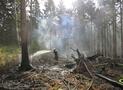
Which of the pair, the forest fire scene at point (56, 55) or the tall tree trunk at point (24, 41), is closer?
the forest fire scene at point (56, 55)

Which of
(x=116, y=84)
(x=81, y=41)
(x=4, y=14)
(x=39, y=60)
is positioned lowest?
(x=81, y=41)

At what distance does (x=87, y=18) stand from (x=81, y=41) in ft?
60.3

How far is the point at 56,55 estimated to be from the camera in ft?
75.4

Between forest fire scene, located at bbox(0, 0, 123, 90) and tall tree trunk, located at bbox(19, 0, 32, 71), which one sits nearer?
forest fire scene, located at bbox(0, 0, 123, 90)

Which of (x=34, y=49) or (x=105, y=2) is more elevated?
(x=105, y=2)

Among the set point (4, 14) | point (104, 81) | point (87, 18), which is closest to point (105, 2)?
point (87, 18)

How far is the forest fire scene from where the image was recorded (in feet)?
35.7

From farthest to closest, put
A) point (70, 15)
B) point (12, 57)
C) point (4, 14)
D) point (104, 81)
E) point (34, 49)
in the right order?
point (70, 15), point (34, 49), point (4, 14), point (12, 57), point (104, 81)

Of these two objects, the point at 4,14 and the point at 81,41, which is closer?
the point at 4,14

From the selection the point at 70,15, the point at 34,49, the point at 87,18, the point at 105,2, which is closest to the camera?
the point at 34,49

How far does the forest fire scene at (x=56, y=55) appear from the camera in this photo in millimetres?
10896

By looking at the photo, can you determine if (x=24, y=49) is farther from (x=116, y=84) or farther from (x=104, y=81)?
(x=116, y=84)

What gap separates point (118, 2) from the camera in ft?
113

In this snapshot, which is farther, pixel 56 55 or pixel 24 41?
pixel 56 55
